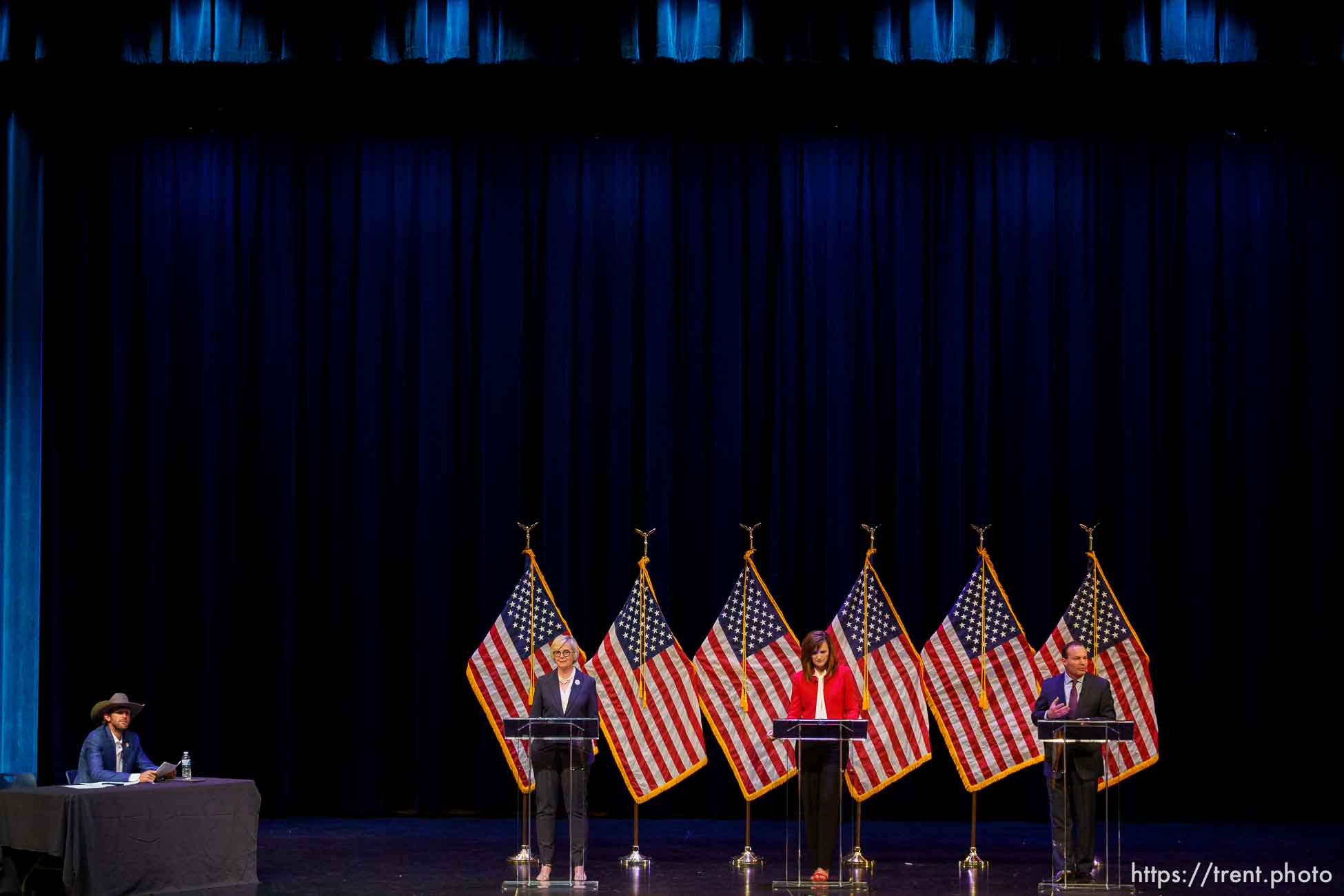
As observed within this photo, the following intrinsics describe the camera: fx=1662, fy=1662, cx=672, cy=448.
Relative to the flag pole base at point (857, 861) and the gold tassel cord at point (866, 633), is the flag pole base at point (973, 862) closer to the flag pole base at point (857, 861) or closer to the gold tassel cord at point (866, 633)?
the flag pole base at point (857, 861)

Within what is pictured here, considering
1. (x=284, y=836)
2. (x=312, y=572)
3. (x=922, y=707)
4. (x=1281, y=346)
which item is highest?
(x=1281, y=346)

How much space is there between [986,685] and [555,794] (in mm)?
3198

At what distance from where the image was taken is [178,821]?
9.41m

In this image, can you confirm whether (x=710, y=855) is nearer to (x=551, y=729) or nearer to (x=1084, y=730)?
(x=551, y=729)

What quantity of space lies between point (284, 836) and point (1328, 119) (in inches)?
401

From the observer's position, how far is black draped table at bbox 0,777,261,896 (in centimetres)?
891

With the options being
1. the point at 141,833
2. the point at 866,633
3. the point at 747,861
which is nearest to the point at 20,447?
the point at 141,833

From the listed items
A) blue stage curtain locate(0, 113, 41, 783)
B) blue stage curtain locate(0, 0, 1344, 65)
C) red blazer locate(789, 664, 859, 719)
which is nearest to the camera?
red blazer locate(789, 664, 859, 719)

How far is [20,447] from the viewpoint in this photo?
14.1m

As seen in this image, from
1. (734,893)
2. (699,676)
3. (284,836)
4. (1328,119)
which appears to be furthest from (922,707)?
(1328,119)

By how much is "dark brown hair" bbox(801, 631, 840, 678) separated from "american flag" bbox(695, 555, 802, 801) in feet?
4.63

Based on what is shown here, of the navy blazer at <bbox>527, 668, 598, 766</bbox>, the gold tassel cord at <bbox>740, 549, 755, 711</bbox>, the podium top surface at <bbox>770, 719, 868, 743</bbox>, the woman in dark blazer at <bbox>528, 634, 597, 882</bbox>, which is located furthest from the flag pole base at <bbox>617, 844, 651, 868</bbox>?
the podium top surface at <bbox>770, 719, 868, 743</bbox>

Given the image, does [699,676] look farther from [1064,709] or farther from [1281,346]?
[1281,346]

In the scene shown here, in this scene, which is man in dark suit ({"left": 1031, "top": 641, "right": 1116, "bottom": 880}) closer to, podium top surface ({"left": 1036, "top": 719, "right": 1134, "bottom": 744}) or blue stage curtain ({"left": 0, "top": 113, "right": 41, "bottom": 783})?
podium top surface ({"left": 1036, "top": 719, "right": 1134, "bottom": 744})
